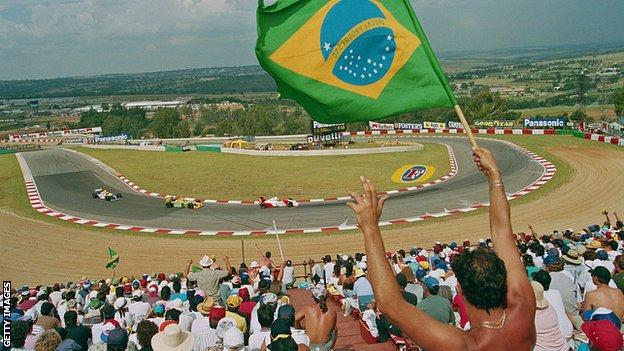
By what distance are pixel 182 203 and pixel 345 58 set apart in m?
24.1

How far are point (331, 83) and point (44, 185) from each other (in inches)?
1454

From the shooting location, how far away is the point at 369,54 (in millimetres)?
7777

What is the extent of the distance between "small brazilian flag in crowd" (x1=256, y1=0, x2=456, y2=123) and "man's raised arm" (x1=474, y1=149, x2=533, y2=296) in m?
2.76

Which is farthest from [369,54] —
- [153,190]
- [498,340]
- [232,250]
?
[153,190]

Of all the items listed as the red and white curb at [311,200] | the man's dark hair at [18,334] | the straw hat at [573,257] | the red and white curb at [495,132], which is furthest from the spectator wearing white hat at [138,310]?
the red and white curb at [495,132]

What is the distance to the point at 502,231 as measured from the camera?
A: 4.40 m

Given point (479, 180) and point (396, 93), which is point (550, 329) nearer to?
point (396, 93)

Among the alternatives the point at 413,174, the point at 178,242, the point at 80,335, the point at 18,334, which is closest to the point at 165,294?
the point at 80,335

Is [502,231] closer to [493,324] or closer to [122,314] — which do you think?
[493,324]

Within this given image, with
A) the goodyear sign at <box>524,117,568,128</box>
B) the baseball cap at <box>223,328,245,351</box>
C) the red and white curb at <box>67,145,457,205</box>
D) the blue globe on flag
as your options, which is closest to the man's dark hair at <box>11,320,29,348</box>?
the baseball cap at <box>223,328,245,351</box>

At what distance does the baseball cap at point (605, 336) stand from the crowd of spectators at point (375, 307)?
0.4 inches

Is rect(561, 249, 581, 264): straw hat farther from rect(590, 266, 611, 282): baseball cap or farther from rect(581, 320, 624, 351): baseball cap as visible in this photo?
rect(581, 320, 624, 351): baseball cap

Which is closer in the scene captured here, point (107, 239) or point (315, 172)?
point (107, 239)

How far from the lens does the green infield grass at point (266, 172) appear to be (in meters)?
33.8
